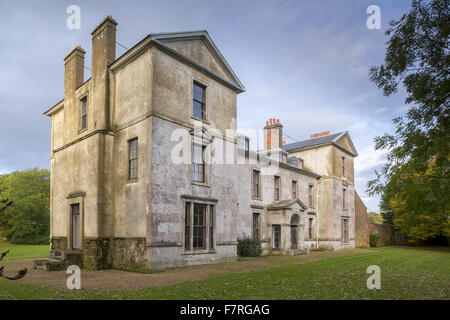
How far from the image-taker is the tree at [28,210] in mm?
41656

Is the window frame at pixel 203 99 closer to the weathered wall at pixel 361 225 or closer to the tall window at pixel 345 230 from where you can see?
the tall window at pixel 345 230

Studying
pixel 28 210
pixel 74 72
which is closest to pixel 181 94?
pixel 74 72

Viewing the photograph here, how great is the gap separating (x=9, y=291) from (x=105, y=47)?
12.0 meters

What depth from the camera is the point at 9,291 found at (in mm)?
9117

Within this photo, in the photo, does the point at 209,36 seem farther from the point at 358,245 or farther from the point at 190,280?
the point at 358,245

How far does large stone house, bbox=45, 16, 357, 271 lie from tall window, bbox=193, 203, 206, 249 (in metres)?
0.05

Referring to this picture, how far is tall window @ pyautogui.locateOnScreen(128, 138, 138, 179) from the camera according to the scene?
591 inches

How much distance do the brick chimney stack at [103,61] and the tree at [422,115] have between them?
42.7 feet

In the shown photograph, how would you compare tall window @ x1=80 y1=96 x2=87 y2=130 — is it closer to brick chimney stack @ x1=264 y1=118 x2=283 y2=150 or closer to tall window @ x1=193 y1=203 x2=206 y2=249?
tall window @ x1=193 y1=203 x2=206 y2=249

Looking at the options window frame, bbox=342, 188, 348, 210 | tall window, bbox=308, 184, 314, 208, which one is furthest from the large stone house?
window frame, bbox=342, 188, 348, 210

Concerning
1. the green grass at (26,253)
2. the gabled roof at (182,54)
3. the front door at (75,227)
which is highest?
the gabled roof at (182,54)

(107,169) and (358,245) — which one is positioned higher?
(107,169)

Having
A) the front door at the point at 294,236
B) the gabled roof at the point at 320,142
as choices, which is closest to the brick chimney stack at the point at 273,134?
the gabled roof at the point at 320,142
